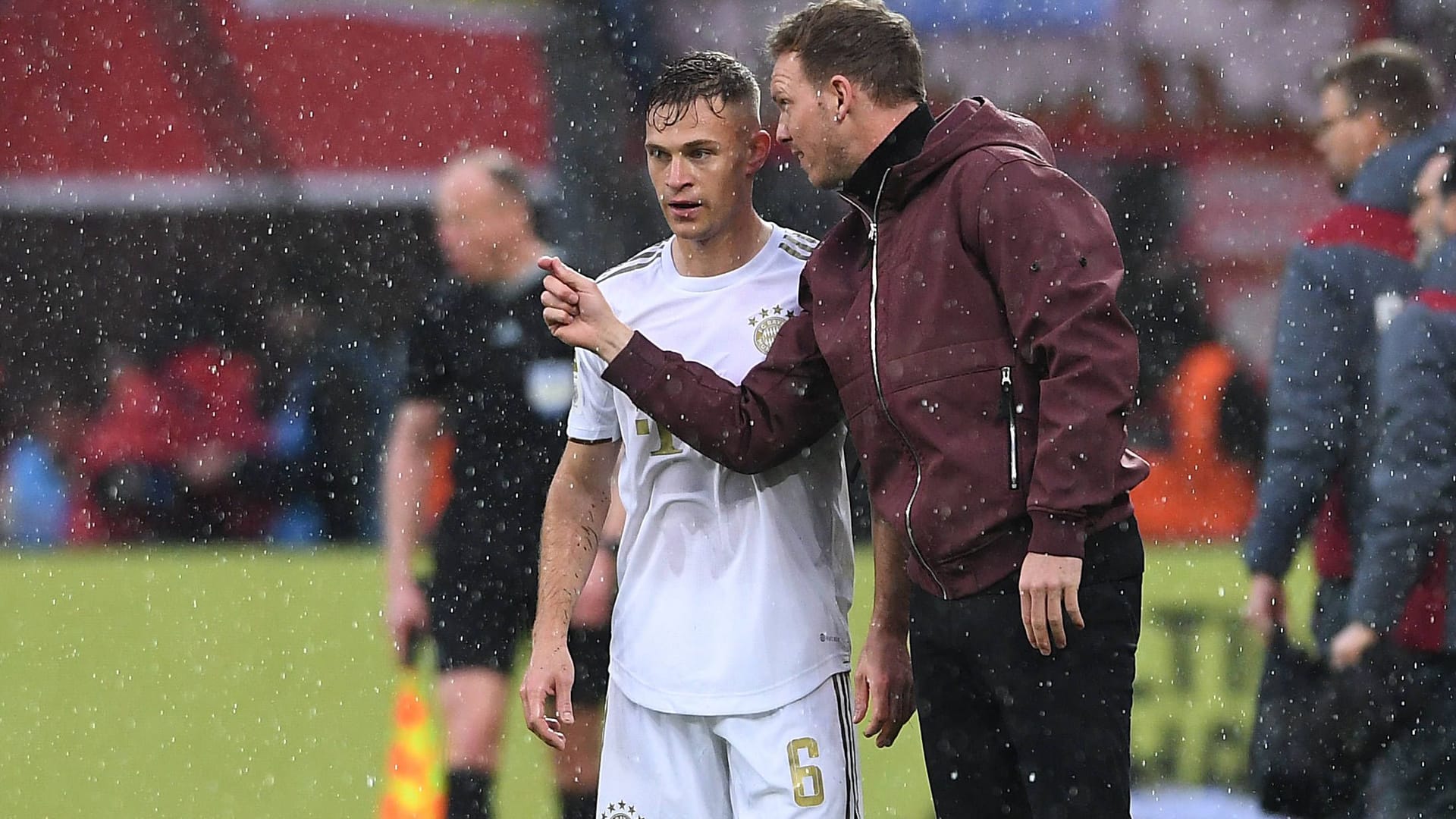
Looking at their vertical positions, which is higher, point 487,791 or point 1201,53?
point 1201,53

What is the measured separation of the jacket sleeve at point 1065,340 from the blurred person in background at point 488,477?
2130 millimetres

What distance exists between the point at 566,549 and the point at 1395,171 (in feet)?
8.49

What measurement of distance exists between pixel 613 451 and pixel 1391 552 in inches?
81.9

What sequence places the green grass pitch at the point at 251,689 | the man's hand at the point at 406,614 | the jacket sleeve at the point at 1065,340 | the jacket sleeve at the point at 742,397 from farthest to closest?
the green grass pitch at the point at 251,689, the man's hand at the point at 406,614, the jacket sleeve at the point at 742,397, the jacket sleeve at the point at 1065,340

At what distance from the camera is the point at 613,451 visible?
3.16 metres

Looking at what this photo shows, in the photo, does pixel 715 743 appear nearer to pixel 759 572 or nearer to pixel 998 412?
pixel 759 572

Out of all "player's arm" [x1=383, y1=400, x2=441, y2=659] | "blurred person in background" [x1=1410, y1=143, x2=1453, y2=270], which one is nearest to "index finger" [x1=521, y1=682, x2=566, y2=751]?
"player's arm" [x1=383, y1=400, x2=441, y2=659]

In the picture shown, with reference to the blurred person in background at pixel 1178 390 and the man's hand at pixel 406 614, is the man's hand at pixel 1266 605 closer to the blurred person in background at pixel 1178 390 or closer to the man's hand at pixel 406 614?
the man's hand at pixel 406 614

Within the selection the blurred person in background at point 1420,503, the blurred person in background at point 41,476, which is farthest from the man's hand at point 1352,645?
the blurred person in background at point 41,476

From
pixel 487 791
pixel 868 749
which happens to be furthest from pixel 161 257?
pixel 487 791

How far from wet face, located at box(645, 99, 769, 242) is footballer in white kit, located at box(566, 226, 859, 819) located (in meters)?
0.13

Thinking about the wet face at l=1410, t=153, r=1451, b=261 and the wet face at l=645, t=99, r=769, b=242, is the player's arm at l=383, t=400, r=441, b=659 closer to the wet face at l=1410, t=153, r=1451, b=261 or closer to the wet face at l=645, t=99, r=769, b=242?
the wet face at l=645, t=99, r=769, b=242

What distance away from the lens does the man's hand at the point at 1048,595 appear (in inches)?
98.9

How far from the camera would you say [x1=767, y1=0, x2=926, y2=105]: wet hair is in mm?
2793
